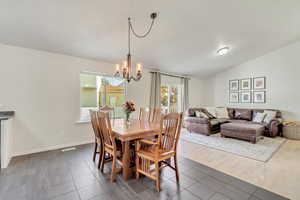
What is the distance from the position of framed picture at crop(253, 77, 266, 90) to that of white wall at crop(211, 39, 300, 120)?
0.40 feet

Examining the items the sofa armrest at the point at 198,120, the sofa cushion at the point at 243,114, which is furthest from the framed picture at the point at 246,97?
the sofa armrest at the point at 198,120

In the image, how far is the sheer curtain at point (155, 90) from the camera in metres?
5.05

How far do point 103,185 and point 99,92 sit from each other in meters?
2.81

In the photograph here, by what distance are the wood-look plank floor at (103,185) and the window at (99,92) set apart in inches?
68.4

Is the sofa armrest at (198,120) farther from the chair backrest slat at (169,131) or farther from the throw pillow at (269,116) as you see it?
the chair backrest slat at (169,131)

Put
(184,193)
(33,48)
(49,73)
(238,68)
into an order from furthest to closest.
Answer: (238,68) → (49,73) → (33,48) → (184,193)

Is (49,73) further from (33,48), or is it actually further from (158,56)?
(158,56)

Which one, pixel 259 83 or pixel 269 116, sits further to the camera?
pixel 259 83

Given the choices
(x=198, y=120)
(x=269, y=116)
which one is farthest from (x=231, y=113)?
(x=198, y=120)

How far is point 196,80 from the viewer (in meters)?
6.90

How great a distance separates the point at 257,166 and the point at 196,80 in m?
4.94

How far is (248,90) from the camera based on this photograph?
18.8ft

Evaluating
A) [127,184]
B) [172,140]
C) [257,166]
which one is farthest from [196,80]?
[127,184]

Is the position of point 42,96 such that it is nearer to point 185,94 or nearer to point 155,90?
point 155,90
